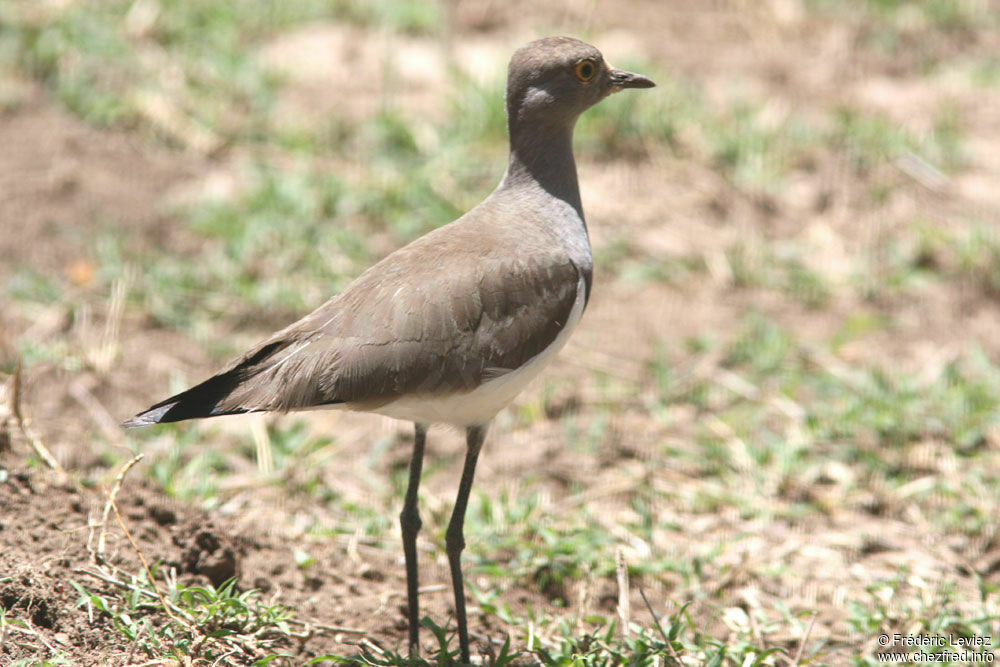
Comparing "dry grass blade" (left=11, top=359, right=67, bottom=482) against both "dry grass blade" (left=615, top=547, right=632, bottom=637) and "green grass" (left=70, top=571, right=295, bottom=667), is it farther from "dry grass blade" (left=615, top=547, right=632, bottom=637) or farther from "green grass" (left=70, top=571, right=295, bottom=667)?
"dry grass blade" (left=615, top=547, right=632, bottom=637)

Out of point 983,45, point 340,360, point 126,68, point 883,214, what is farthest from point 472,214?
point 983,45

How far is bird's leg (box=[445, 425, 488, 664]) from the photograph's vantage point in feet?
13.9

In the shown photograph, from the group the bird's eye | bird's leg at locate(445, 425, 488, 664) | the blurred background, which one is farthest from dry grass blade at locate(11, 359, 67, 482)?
the bird's eye

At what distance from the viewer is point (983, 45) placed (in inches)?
342

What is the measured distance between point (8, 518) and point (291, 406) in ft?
3.52

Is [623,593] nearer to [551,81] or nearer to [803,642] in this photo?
[803,642]

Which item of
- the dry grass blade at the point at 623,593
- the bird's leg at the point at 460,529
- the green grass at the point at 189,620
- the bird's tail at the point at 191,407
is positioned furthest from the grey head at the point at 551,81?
the green grass at the point at 189,620

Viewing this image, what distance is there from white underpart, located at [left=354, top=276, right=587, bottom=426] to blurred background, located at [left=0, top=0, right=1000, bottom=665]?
2.64ft

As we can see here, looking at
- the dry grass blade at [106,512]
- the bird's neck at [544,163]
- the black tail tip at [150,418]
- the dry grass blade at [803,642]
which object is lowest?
the dry grass blade at [803,642]

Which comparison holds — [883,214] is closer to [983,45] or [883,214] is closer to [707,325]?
[707,325]

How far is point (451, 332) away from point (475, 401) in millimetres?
253

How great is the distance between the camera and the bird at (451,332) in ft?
13.0

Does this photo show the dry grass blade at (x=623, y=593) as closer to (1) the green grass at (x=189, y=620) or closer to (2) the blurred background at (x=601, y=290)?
(2) the blurred background at (x=601, y=290)

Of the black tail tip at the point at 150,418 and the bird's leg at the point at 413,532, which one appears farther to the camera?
the bird's leg at the point at 413,532
